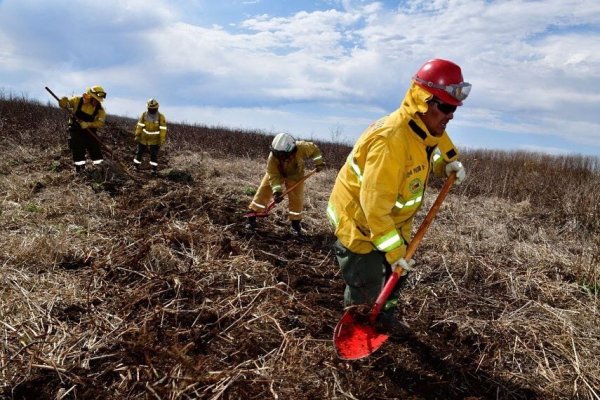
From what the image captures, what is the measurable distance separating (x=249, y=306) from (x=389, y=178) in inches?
62.8

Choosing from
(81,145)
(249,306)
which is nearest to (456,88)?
(249,306)

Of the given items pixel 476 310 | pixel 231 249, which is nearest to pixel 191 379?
pixel 231 249

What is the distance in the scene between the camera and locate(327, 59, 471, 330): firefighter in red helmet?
7.88 ft

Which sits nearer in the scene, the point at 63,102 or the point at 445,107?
the point at 445,107

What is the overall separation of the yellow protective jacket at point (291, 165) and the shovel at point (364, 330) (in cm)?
300

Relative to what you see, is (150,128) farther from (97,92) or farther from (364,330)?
(364,330)

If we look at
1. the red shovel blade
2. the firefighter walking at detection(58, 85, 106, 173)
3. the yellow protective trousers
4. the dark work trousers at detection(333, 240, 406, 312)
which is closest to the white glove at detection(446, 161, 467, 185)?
the dark work trousers at detection(333, 240, 406, 312)

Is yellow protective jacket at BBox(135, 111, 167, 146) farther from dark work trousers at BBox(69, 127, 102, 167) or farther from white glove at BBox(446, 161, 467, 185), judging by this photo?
white glove at BBox(446, 161, 467, 185)

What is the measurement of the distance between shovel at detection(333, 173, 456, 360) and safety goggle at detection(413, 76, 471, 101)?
607 mm

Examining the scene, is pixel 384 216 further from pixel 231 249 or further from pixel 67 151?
pixel 67 151

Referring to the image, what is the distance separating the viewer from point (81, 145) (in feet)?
26.9

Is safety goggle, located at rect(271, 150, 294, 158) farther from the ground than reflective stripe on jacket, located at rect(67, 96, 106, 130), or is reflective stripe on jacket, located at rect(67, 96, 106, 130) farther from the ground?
reflective stripe on jacket, located at rect(67, 96, 106, 130)

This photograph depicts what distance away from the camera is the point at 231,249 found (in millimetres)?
4613

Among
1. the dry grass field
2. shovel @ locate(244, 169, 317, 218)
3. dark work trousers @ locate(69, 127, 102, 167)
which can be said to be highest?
dark work trousers @ locate(69, 127, 102, 167)
